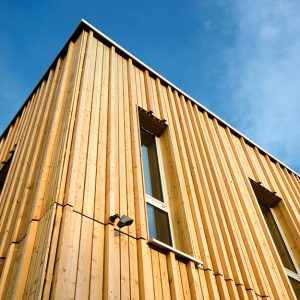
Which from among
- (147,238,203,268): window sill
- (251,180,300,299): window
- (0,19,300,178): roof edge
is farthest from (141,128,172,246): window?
(251,180,300,299): window

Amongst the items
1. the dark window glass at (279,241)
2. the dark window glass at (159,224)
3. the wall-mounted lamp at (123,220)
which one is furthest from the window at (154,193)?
the dark window glass at (279,241)

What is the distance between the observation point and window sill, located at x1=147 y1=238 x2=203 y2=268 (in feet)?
12.7

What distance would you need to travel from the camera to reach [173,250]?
13.2ft

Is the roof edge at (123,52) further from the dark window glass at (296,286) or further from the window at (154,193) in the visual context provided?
the dark window glass at (296,286)

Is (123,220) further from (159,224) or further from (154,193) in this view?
(154,193)

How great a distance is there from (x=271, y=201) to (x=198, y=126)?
268 cm

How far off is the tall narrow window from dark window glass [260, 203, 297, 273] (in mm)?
3311

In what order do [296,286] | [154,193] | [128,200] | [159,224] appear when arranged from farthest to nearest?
[296,286] < [154,193] < [159,224] < [128,200]

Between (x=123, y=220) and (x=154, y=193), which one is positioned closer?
(x=123, y=220)

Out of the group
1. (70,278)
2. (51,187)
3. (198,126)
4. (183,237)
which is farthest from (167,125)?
(70,278)

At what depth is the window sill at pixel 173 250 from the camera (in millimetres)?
3875

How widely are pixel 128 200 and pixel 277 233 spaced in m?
4.65

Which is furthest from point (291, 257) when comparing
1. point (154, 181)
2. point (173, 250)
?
point (173, 250)

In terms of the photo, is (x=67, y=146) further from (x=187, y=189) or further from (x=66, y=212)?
(x=187, y=189)
